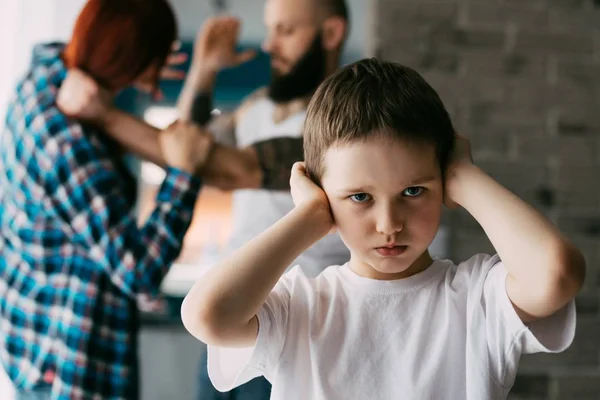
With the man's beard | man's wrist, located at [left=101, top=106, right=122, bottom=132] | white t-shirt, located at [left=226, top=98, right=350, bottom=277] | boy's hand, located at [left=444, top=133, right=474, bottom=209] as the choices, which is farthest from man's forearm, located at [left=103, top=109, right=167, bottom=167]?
boy's hand, located at [left=444, top=133, right=474, bottom=209]

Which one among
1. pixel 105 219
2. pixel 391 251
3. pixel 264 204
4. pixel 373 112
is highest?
pixel 373 112

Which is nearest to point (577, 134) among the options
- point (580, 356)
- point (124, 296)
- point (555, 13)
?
point (555, 13)

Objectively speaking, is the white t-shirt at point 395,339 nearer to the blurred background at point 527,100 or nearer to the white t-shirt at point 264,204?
the white t-shirt at point 264,204

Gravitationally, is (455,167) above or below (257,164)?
above

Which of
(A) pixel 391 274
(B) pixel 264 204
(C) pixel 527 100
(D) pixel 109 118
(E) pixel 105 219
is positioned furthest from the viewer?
(C) pixel 527 100

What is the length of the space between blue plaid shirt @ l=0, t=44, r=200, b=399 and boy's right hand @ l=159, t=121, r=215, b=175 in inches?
5.7

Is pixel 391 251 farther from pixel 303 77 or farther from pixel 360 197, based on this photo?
pixel 303 77

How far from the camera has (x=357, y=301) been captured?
80 centimetres

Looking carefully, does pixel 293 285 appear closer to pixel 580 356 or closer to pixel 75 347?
pixel 75 347

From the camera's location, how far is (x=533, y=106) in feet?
6.64

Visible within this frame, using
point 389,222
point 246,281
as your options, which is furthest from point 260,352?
point 389,222

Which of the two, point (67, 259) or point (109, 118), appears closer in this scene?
point (67, 259)

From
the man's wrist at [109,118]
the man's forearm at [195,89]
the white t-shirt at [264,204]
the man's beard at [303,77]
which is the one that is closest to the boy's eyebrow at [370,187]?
the white t-shirt at [264,204]

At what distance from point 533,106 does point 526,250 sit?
4.68 feet
